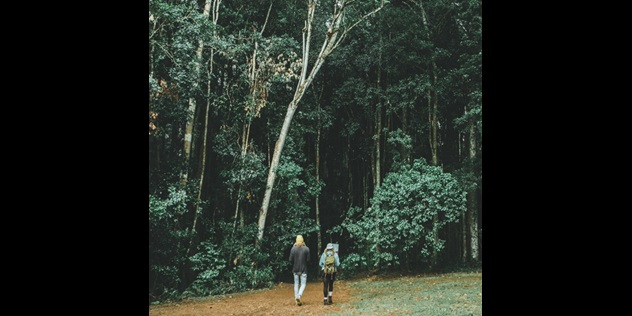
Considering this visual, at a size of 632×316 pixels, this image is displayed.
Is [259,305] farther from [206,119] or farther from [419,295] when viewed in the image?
[206,119]

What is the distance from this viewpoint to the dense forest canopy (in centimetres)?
Answer: 800

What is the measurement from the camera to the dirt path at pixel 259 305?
6.76 meters

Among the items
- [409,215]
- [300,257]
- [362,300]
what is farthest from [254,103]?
[362,300]

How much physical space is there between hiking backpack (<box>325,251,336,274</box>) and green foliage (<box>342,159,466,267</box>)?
317 centimetres

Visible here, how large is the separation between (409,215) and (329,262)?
3.59 m

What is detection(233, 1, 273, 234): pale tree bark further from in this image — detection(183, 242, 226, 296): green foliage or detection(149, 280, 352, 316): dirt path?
detection(149, 280, 352, 316): dirt path

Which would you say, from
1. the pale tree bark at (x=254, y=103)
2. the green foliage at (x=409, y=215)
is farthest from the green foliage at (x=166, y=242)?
the green foliage at (x=409, y=215)

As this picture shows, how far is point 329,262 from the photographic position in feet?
21.8

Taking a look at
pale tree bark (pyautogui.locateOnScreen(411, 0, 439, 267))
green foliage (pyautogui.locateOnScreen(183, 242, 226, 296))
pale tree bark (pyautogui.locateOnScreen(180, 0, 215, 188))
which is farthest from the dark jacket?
pale tree bark (pyautogui.locateOnScreen(411, 0, 439, 267))

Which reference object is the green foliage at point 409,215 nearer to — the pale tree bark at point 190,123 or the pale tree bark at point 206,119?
the pale tree bark at point 206,119
